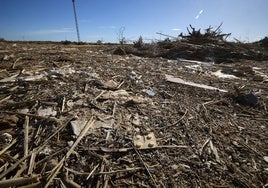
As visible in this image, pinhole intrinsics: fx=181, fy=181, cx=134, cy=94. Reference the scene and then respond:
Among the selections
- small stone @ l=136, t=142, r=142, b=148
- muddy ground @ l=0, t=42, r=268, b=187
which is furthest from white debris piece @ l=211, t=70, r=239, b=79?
small stone @ l=136, t=142, r=142, b=148

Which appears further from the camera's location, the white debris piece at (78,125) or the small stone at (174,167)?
the white debris piece at (78,125)

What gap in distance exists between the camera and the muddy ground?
171 cm

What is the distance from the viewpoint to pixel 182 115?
274cm

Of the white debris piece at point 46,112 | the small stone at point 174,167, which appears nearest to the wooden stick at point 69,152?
the white debris piece at point 46,112

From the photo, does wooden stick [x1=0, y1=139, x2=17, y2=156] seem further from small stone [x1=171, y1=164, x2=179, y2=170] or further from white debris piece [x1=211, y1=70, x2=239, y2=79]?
white debris piece [x1=211, y1=70, x2=239, y2=79]

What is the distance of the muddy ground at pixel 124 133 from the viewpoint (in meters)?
1.71

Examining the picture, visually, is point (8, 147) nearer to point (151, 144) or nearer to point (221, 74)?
point (151, 144)

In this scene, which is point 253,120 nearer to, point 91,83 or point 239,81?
point 239,81

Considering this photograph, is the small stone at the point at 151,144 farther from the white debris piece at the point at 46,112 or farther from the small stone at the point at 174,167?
the white debris piece at the point at 46,112

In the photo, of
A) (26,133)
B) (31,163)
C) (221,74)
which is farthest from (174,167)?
(221,74)

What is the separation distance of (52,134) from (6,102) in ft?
3.50

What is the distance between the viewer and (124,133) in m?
2.20

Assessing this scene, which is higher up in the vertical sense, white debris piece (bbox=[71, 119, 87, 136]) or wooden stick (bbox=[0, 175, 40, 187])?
white debris piece (bbox=[71, 119, 87, 136])

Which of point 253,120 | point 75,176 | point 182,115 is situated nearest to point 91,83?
point 182,115
